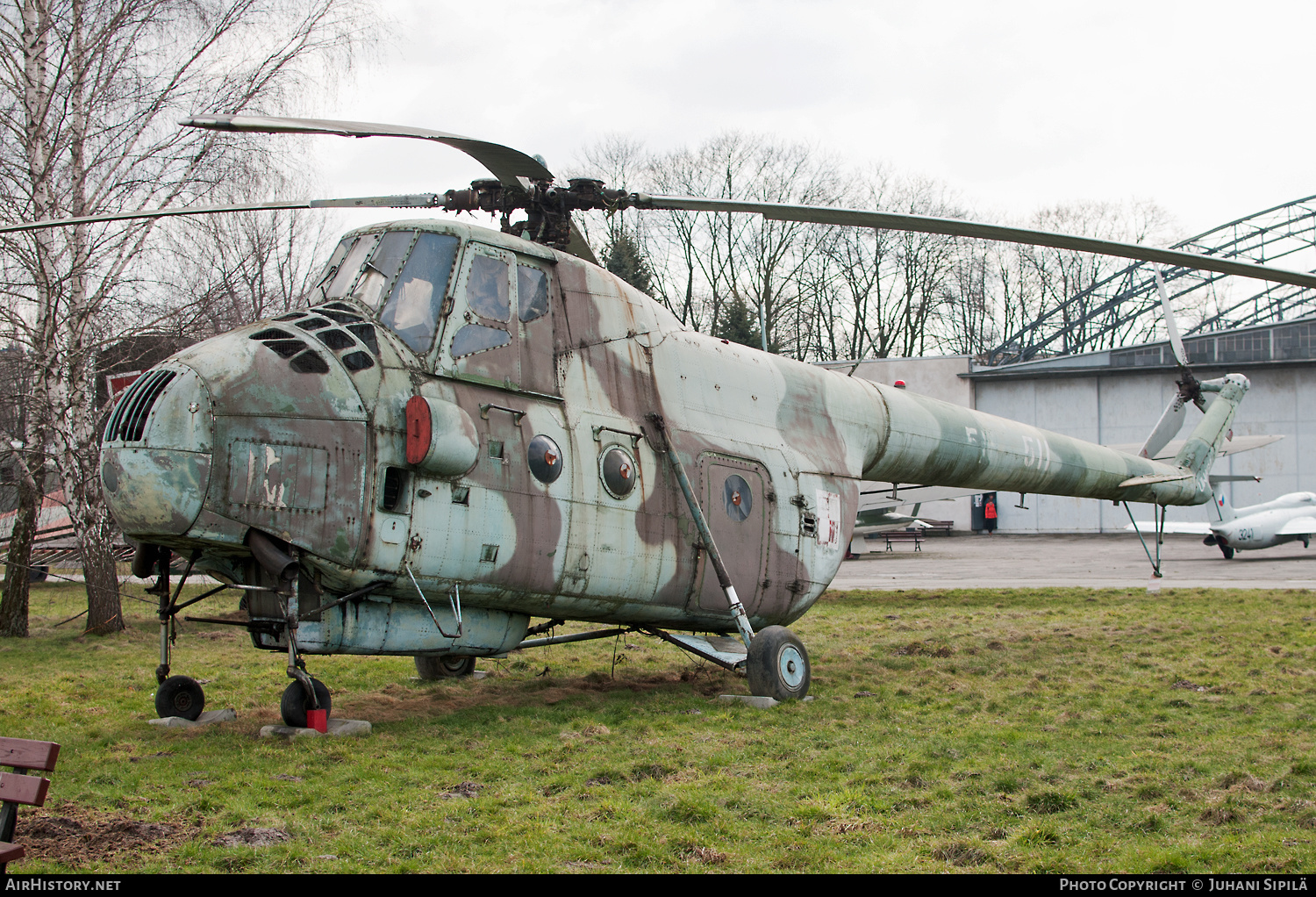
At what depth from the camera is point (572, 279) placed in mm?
10289

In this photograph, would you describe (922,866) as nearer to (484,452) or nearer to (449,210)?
(484,452)

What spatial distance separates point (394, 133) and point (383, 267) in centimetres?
118

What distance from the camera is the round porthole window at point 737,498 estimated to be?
11.0m

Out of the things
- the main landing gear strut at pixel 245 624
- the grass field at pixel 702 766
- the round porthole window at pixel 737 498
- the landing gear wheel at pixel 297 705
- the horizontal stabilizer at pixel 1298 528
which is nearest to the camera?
the grass field at pixel 702 766

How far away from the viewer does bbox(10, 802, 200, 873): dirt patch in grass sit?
17.9 feet

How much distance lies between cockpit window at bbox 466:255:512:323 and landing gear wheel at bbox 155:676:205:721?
4.30m

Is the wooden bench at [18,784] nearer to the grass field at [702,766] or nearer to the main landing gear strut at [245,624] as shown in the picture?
the grass field at [702,766]

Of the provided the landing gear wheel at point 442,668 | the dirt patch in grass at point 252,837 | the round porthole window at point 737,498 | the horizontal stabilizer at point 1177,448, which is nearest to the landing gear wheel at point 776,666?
the round porthole window at point 737,498

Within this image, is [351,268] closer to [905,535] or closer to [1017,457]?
[1017,457]

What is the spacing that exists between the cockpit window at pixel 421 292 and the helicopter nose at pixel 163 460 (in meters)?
1.77

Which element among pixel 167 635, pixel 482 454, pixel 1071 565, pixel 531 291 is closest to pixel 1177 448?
pixel 1071 565

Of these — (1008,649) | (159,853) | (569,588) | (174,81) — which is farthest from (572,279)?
(174,81)

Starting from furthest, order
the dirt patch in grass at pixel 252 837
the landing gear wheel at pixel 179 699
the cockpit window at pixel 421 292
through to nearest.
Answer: the landing gear wheel at pixel 179 699, the cockpit window at pixel 421 292, the dirt patch in grass at pixel 252 837

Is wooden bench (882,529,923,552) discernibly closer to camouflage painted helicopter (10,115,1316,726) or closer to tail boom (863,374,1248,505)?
tail boom (863,374,1248,505)
